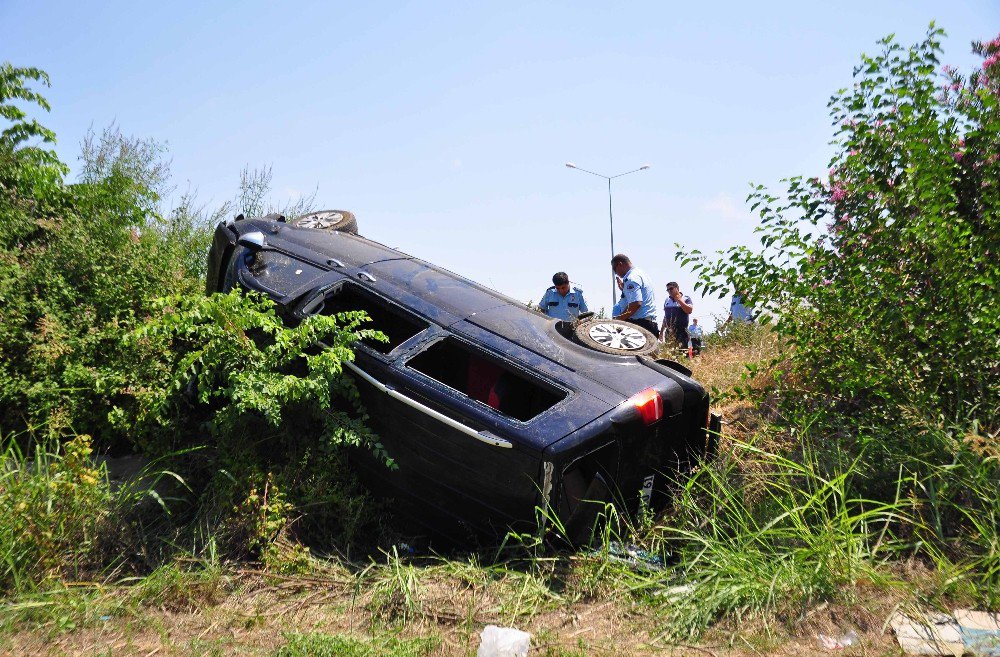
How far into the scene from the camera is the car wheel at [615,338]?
4.77 m

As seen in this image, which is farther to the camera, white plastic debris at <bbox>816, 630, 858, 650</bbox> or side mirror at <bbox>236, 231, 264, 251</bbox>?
side mirror at <bbox>236, 231, 264, 251</bbox>

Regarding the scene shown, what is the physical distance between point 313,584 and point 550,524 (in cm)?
135

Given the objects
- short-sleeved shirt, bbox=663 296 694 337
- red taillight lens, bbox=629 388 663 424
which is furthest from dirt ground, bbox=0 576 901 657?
short-sleeved shirt, bbox=663 296 694 337

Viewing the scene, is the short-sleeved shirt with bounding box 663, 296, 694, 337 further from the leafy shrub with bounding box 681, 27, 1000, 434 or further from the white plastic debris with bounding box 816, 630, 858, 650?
the white plastic debris with bounding box 816, 630, 858, 650

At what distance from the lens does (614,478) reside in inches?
163

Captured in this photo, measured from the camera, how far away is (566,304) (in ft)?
27.6

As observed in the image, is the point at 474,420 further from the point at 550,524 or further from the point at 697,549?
the point at 697,549

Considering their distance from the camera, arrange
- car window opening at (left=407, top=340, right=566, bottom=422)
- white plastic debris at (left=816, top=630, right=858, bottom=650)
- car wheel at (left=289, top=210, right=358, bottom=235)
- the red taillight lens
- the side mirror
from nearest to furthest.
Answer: white plastic debris at (left=816, top=630, right=858, bottom=650) < the red taillight lens < car window opening at (left=407, top=340, right=566, bottom=422) < the side mirror < car wheel at (left=289, top=210, right=358, bottom=235)

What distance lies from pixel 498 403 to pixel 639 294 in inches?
154

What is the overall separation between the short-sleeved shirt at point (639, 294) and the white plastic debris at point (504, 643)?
5071 mm

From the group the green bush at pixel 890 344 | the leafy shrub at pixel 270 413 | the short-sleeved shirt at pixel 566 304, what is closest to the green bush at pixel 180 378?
the leafy shrub at pixel 270 413

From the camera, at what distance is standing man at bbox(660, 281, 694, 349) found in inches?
392

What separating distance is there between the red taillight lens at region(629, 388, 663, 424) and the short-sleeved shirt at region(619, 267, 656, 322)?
383 centimetres

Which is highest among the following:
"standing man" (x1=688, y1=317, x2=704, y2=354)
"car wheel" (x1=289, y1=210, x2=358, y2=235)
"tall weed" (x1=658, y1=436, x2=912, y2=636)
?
"car wheel" (x1=289, y1=210, x2=358, y2=235)
